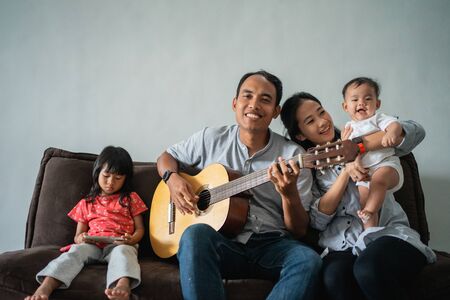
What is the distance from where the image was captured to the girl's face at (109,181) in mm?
1902

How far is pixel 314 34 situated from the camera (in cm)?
239

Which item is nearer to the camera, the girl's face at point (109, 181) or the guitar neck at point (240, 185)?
the guitar neck at point (240, 185)

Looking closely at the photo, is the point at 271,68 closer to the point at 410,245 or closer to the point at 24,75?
the point at 410,245

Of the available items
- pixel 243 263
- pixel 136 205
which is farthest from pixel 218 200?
pixel 136 205

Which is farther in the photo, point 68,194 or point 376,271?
point 68,194

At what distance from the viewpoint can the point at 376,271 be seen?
1.26m

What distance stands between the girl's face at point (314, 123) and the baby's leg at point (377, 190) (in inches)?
11.8

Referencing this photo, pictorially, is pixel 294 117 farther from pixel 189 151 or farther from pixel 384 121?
pixel 189 151

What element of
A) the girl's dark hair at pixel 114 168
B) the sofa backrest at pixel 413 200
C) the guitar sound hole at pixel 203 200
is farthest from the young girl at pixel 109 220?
the sofa backrest at pixel 413 200

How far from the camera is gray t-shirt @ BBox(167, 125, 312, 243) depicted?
5.44ft

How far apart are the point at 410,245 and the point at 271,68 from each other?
1.39 m

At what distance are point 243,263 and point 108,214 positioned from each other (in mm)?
753

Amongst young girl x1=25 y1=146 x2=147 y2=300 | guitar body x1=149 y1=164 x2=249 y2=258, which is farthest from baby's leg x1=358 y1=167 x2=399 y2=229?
young girl x1=25 y1=146 x2=147 y2=300

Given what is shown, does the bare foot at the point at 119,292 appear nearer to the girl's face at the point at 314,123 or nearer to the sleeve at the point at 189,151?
the sleeve at the point at 189,151
